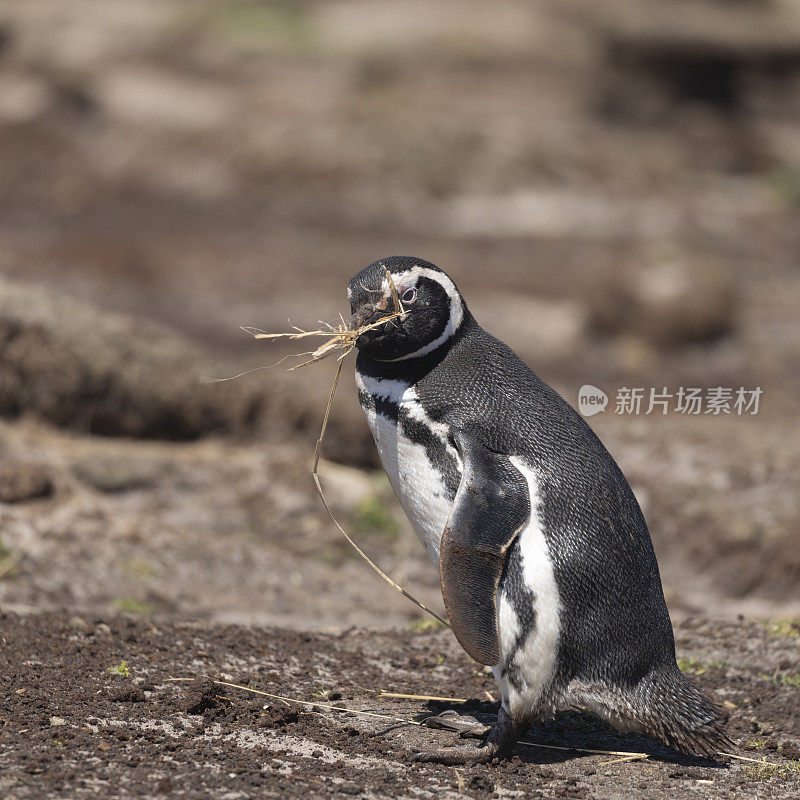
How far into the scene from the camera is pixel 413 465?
364 centimetres

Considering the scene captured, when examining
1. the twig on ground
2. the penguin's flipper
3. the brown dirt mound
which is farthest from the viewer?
the brown dirt mound

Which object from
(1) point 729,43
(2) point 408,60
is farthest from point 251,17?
(1) point 729,43

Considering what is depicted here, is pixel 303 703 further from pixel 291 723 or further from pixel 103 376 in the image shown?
pixel 103 376

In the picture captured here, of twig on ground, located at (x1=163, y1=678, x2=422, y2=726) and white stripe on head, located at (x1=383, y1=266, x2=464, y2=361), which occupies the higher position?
white stripe on head, located at (x1=383, y1=266, x2=464, y2=361)

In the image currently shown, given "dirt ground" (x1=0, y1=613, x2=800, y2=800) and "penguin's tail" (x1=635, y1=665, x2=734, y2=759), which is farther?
"penguin's tail" (x1=635, y1=665, x2=734, y2=759)

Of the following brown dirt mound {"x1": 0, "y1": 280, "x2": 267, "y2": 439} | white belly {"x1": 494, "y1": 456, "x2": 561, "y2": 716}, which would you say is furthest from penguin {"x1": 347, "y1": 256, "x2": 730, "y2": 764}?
brown dirt mound {"x1": 0, "y1": 280, "x2": 267, "y2": 439}

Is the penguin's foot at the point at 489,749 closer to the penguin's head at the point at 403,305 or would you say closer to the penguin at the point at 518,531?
the penguin at the point at 518,531

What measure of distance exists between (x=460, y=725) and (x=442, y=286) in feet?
5.53

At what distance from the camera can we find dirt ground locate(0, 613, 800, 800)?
→ 3088 millimetres

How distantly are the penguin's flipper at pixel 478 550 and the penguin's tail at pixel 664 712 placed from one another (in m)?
0.48

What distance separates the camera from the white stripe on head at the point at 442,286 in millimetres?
3627

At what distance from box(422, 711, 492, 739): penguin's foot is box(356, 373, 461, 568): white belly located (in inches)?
24.0

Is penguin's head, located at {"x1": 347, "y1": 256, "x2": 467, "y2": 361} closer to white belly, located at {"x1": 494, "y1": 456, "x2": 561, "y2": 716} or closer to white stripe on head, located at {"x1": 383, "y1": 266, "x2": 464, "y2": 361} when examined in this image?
white stripe on head, located at {"x1": 383, "y1": 266, "x2": 464, "y2": 361}

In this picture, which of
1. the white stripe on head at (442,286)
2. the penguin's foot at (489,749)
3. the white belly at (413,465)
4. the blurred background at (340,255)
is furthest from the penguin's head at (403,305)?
the blurred background at (340,255)
